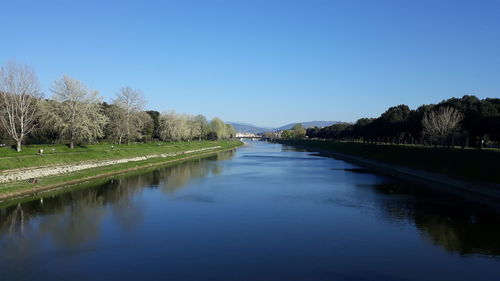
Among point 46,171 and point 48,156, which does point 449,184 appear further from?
point 48,156

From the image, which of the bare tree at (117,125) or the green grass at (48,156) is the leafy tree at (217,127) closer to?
the bare tree at (117,125)

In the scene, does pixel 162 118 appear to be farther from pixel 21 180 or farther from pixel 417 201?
pixel 417 201

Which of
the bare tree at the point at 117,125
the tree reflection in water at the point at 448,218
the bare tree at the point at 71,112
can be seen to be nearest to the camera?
the tree reflection in water at the point at 448,218

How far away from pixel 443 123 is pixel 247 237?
2430 inches

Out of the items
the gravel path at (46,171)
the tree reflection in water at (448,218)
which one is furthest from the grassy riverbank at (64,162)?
the tree reflection in water at (448,218)

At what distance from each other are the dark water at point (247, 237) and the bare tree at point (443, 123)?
3987 cm

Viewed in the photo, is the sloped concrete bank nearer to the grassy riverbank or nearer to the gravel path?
the grassy riverbank

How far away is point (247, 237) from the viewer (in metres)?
19.1

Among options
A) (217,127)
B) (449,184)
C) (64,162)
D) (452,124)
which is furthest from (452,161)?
(217,127)

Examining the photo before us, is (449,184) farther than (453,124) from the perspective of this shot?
No

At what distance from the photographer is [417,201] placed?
30.2 meters

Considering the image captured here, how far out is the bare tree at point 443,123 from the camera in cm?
6781

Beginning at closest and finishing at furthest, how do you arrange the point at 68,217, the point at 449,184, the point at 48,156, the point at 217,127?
the point at 68,217 < the point at 449,184 < the point at 48,156 < the point at 217,127

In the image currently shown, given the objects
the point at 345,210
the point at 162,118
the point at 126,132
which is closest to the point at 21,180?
the point at 345,210
